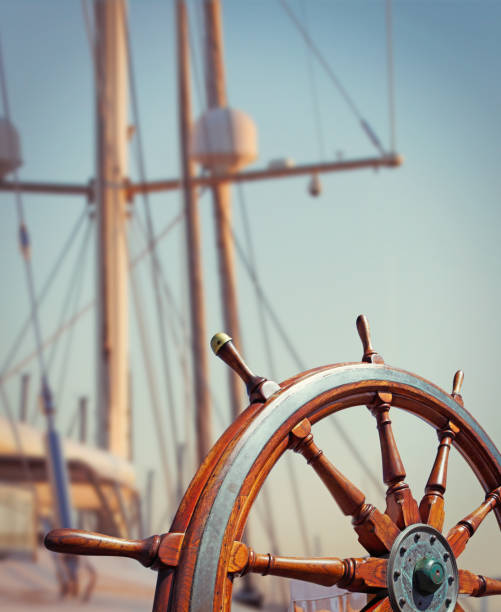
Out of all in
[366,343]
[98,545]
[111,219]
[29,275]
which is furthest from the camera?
[111,219]

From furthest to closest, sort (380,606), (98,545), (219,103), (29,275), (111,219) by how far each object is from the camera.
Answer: (219,103) → (111,219) → (29,275) → (380,606) → (98,545)

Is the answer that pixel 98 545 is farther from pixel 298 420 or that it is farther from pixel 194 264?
pixel 194 264

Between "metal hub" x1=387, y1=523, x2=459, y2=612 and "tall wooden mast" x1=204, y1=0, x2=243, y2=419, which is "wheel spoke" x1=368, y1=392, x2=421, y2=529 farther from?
"tall wooden mast" x1=204, y1=0, x2=243, y2=419

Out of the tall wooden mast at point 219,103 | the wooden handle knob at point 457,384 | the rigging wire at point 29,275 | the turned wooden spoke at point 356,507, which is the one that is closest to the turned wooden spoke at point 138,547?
the turned wooden spoke at point 356,507

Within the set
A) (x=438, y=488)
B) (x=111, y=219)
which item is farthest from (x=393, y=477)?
(x=111, y=219)

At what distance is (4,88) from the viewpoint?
224 cm

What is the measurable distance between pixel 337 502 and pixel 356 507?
2 centimetres

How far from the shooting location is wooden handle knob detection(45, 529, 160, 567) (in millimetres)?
487

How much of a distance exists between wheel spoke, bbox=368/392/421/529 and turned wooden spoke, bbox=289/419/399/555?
2cm

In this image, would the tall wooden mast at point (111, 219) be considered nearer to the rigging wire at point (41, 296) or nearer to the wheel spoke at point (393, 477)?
the rigging wire at point (41, 296)

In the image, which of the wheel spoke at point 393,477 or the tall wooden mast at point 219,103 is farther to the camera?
the tall wooden mast at point 219,103

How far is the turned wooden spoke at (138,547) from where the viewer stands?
50 cm

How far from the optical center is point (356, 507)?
622 mm

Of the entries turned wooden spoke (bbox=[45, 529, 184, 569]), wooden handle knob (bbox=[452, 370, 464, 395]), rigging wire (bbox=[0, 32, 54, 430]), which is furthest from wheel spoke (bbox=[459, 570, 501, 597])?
rigging wire (bbox=[0, 32, 54, 430])
